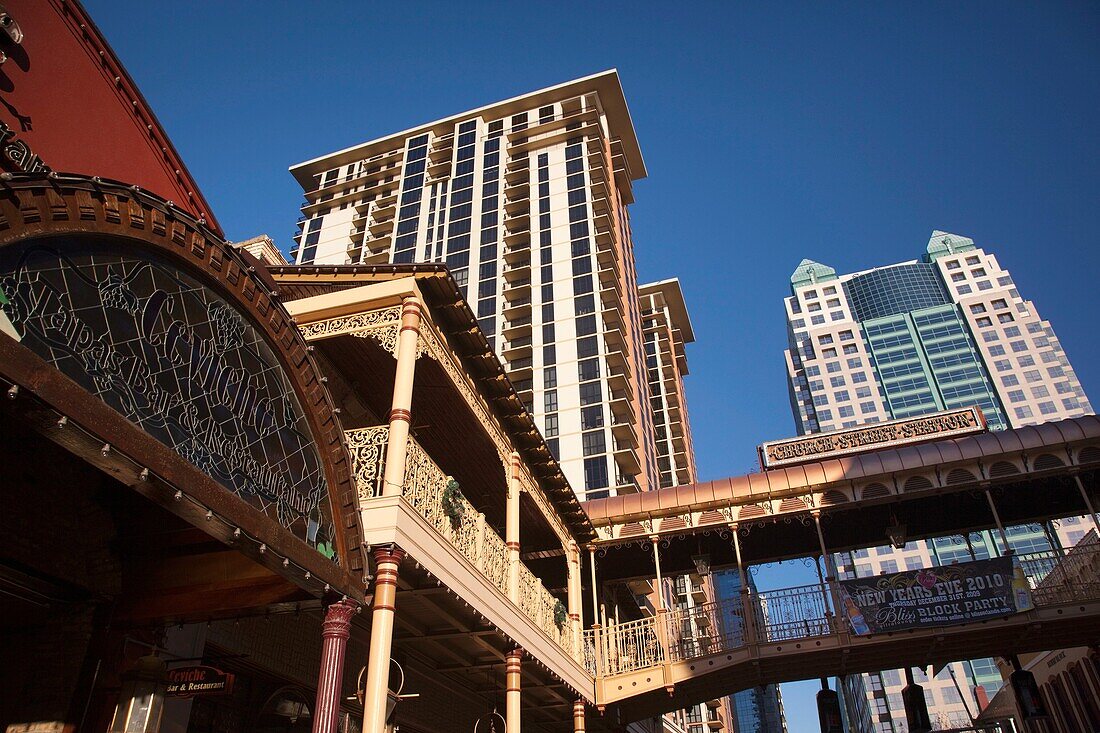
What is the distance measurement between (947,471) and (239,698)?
52.0 feet

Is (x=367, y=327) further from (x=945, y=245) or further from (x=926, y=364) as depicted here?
(x=945, y=245)

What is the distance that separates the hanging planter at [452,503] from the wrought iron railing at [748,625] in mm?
8087

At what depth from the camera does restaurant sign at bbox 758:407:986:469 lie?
20922mm

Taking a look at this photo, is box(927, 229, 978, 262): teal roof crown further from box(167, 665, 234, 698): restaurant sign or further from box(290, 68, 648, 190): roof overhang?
box(167, 665, 234, 698): restaurant sign

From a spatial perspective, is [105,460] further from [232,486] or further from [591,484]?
[591,484]

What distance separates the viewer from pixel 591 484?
48312 millimetres

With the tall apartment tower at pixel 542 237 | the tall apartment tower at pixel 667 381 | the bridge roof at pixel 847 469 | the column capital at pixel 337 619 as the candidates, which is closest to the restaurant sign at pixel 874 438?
the bridge roof at pixel 847 469

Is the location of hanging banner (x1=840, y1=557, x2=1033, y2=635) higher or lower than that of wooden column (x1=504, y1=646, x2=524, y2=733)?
higher

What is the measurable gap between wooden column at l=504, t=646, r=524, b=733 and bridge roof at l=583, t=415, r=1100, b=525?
701 cm

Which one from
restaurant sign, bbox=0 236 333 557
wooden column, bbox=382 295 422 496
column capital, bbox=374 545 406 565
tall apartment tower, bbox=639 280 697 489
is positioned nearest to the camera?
restaurant sign, bbox=0 236 333 557

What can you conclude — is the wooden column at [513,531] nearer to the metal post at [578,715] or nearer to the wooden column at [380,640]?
the wooden column at [380,640]

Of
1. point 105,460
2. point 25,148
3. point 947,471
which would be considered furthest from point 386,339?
point 947,471

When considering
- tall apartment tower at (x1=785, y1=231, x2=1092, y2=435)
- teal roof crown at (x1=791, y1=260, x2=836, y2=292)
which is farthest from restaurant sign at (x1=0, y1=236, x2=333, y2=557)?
teal roof crown at (x1=791, y1=260, x2=836, y2=292)

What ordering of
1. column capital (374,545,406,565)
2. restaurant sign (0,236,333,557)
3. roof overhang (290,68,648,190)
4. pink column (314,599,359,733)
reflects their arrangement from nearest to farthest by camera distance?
1. restaurant sign (0,236,333,557)
2. pink column (314,599,359,733)
3. column capital (374,545,406,565)
4. roof overhang (290,68,648,190)
